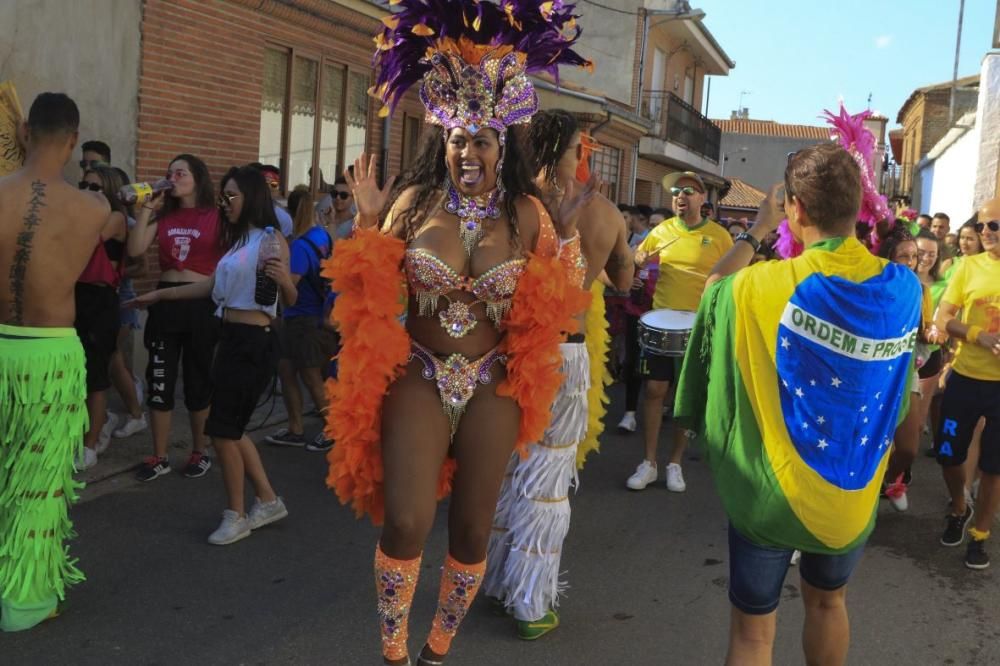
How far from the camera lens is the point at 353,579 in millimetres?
5008

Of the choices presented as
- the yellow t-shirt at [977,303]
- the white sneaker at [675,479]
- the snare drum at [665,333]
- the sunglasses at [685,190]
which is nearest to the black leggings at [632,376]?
the sunglasses at [685,190]

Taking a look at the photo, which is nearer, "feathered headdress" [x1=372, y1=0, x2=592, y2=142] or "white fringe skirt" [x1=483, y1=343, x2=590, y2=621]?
"feathered headdress" [x1=372, y1=0, x2=592, y2=142]

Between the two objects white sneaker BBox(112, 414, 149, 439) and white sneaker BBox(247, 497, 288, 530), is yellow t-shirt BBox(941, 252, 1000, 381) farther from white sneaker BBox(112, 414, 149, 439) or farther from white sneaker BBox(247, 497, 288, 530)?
white sneaker BBox(112, 414, 149, 439)

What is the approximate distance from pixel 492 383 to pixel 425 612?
1.53 metres

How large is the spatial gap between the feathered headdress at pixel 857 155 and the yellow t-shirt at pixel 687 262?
2.97 m

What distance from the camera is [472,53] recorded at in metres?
3.79

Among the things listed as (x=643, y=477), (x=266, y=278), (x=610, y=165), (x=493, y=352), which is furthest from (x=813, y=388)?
(x=610, y=165)

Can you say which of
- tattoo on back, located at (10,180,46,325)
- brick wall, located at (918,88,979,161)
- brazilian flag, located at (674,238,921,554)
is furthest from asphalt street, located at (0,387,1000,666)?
brick wall, located at (918,88,979,161)

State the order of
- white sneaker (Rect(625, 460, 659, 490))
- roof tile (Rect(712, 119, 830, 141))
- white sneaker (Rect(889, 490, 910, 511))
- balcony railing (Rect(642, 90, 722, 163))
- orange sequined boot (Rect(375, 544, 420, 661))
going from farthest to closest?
roof tile (Rect(712, 119, 830, 141)) → balcony railing (Rect(642, 90, 722, 163)) → white sneaker (Rect(625, 460, 659, 490)) → white sneaker (Rect(889, 490, 910, 511)) → orange sequined boot (Rect(375, 544, 420, 661))

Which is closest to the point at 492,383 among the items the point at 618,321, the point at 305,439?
the point at 305,439

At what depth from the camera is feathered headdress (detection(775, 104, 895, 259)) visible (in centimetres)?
441

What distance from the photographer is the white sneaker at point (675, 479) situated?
23.2ft

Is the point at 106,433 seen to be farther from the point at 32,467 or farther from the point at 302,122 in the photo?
the point at 302,122

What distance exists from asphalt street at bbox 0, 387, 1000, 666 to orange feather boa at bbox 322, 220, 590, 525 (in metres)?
0.96
